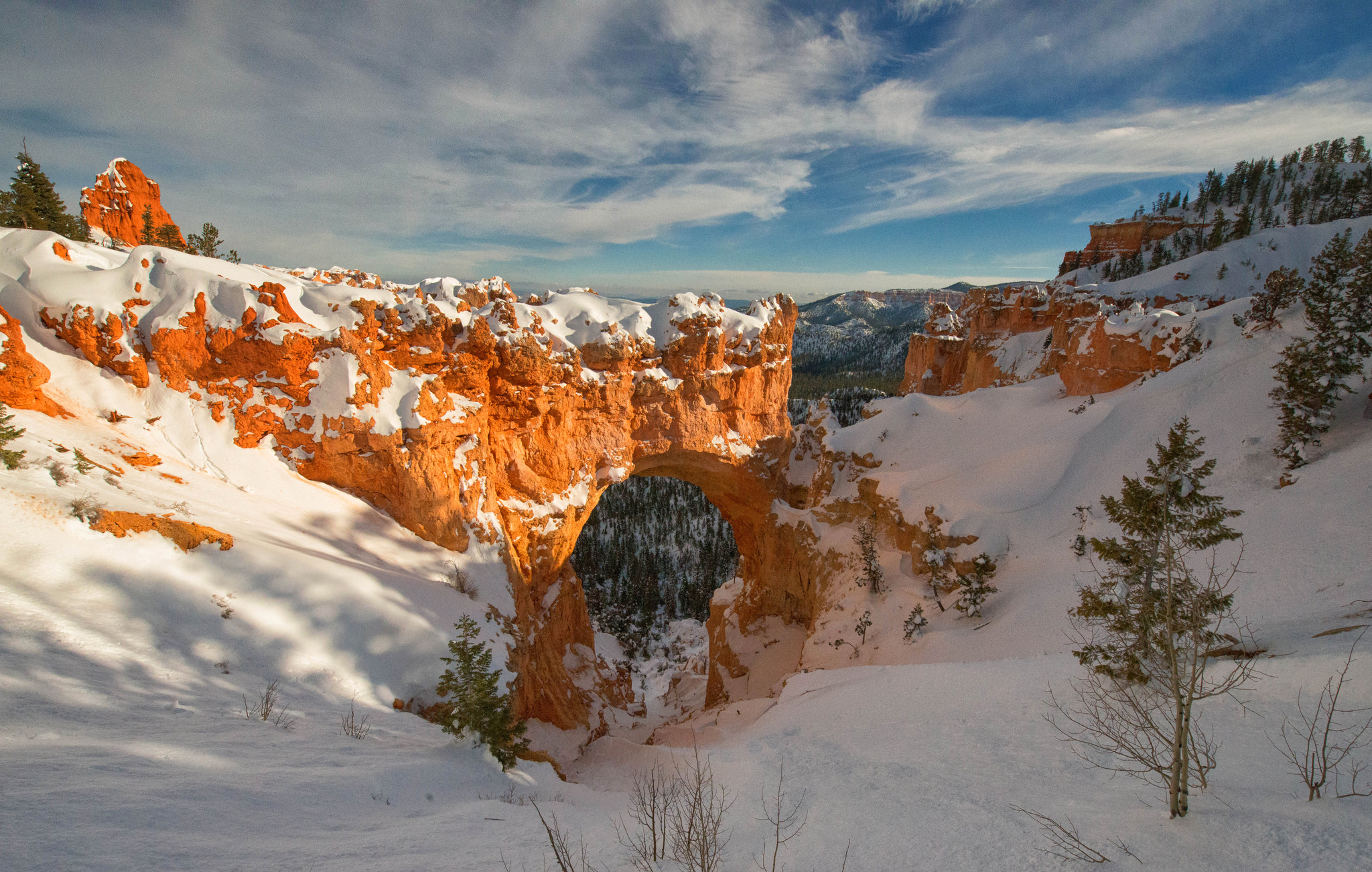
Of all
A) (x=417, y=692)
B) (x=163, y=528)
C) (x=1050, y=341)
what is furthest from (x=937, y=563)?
(x=1050, y=341)

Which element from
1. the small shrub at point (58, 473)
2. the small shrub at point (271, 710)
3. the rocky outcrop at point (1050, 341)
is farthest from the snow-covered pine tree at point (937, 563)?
the small shrub at point (58, 473)

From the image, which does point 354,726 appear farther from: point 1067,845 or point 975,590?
point 975,590

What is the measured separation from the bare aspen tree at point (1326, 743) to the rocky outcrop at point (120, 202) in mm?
41993

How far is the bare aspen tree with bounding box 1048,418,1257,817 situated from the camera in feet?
19.2

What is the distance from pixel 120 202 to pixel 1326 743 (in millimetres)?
45360

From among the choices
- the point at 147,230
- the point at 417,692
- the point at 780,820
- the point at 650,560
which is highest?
the point at 147,230

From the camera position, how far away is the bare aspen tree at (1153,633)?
5.84 meters

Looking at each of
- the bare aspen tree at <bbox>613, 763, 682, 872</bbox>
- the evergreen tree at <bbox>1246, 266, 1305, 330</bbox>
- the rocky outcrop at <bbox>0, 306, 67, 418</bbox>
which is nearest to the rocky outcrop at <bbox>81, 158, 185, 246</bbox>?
the rocky outcrop at <bbox>0, 306, 67, 418</bbox>

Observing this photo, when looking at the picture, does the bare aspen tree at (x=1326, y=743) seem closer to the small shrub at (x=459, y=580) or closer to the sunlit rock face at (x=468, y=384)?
the sunlit rock face at (x=468, y=384)

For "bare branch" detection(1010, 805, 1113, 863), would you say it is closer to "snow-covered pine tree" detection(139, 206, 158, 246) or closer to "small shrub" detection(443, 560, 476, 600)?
"small shrub" detection(443, 560, 476, 600)

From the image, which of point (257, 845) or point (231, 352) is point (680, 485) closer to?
point (231, 352)

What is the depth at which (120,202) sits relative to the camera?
1115 inches

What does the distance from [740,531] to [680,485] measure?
60.0 meters

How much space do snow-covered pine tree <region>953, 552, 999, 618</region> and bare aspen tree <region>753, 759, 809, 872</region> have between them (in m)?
11.8
